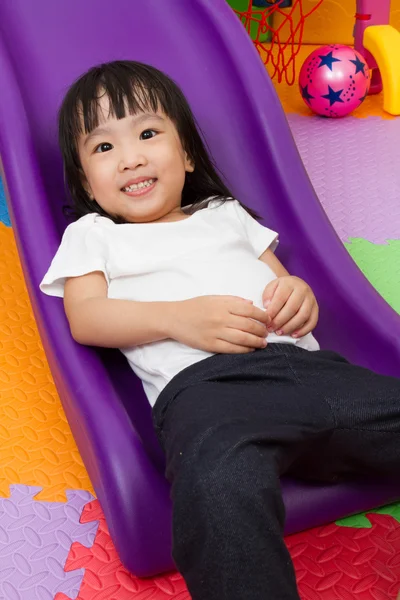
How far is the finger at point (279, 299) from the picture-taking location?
102 centimetres

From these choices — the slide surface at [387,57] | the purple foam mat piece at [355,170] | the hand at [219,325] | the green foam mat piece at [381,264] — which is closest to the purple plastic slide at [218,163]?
the hand at [219,325]

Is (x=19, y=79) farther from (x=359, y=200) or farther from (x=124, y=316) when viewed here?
(x=359, y=200)

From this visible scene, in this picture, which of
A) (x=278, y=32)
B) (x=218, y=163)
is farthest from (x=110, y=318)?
(x=278, y=32)

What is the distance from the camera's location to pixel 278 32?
3170mm

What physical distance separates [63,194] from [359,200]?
2.89 feet

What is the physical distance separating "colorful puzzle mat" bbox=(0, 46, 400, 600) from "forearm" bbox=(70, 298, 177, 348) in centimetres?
27

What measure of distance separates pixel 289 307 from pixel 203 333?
0.14 m

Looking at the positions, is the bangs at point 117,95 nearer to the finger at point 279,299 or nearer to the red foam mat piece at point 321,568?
the finger at point 279,299

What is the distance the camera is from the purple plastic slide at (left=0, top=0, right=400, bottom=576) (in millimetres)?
952

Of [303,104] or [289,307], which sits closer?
[289,307]

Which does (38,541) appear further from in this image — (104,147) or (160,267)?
(104,147)

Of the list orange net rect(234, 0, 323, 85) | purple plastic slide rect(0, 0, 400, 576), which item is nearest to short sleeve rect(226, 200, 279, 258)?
purple plastic slide rect(0, 0, 400, 576)

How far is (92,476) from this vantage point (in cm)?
105

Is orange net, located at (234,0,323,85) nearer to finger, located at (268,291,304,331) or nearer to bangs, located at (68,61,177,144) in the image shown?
bangs, located at (68,61,177,144)
